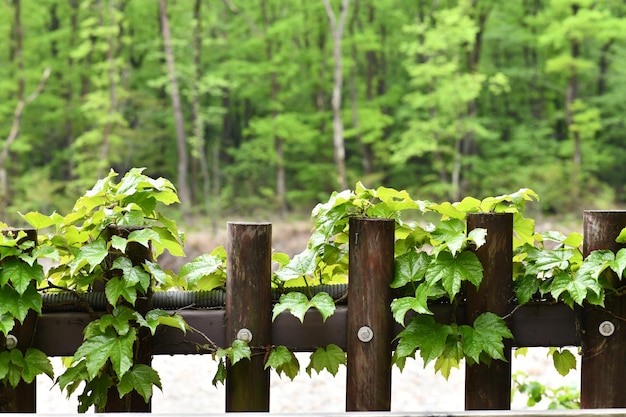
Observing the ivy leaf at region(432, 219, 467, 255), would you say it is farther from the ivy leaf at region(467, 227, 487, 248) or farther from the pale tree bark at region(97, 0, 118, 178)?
the pale tree bark at region(97, 0, 118, 178)

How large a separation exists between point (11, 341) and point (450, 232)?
101 cm

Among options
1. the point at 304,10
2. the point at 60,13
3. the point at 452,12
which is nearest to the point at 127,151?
the point at 60,13

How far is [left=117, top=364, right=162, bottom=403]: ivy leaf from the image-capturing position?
1.52 meters

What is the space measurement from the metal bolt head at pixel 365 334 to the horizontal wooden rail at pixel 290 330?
0.05m

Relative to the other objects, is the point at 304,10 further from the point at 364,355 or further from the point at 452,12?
the point at 364,355

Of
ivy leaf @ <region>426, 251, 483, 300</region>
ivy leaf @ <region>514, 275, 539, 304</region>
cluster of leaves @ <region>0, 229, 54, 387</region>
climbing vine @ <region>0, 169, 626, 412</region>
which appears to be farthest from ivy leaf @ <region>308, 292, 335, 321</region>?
cluster of leaves @ <region>0, 229, 54, 387</region>

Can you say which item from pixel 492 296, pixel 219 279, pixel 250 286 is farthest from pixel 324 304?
pixel 492 296

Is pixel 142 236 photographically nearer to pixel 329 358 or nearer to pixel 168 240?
pixel 168 240

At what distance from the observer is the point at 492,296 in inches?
62.4

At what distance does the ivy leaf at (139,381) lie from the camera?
1520 mm

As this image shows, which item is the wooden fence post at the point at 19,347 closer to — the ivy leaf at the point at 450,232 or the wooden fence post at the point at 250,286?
the wooden fence post at the point at 250,286

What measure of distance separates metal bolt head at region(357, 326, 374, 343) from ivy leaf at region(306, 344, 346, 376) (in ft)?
0.20

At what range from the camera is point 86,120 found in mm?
23891

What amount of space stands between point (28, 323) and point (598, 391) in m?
1.33
